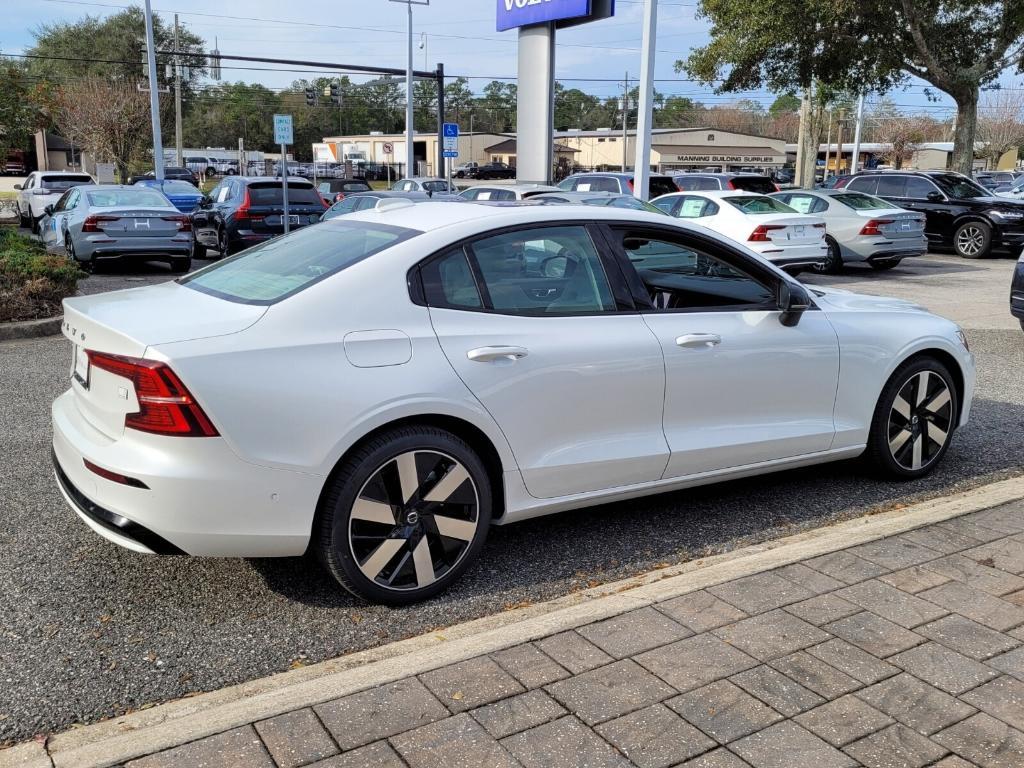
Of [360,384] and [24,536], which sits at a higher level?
[360,384]

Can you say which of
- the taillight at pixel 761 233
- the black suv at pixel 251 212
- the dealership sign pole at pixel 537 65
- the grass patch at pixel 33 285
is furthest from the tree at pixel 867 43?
the grass patch at pixel 33 285

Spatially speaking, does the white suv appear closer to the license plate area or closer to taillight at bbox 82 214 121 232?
taillight at bbox 82 214 121 232

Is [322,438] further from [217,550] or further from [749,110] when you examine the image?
[749,110]

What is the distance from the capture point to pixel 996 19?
24.9m

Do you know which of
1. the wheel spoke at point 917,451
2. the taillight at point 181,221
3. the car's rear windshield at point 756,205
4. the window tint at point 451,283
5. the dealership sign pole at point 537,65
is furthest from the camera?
the dealership sign pole at point 537,65

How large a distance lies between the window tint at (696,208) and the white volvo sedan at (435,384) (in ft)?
35.1

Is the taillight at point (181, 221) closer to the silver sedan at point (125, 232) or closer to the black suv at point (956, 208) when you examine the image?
the silver sedan at point (125, 232)

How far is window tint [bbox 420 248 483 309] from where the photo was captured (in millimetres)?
3818

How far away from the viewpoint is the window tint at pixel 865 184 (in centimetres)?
2133

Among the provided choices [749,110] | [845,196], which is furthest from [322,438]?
[749,110]

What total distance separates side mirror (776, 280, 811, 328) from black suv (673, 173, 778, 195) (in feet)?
53.5

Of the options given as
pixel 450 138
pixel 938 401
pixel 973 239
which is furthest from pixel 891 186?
pixel 938 401

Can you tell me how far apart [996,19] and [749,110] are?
407 ft

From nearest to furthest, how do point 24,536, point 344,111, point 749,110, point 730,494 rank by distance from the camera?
1. point 24,536
2. point 730,494
3. point 344,111
4. point 749,110
